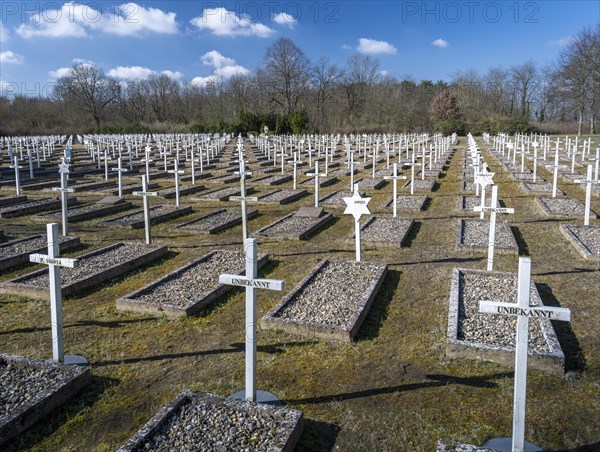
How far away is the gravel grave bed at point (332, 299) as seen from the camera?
532cm

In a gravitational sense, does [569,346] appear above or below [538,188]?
below

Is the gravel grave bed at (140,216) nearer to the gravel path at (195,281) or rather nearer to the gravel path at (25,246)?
the gravel path at (25,246)

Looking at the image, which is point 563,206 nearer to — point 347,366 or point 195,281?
point 195,281

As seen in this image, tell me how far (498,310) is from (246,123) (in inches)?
2156

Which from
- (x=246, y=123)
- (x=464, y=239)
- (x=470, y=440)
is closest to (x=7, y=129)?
(x=246, y=123)

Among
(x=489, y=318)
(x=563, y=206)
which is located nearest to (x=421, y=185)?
Answer: (x=563, y=206)

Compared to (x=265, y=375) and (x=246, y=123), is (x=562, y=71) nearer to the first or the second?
(x=246, y=123)

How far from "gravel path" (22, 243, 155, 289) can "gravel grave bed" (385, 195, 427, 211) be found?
6.77 m

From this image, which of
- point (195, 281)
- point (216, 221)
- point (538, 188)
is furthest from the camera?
point (538, 188)

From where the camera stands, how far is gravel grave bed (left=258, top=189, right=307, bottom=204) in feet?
46.3

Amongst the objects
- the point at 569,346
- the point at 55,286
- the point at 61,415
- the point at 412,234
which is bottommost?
Answer: the point at 61,415

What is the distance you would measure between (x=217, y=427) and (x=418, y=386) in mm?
1774

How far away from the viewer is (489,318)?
5516 millimetres

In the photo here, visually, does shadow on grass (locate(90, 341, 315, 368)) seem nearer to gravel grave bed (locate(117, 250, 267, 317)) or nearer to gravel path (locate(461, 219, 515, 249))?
gravel grave bed (locate(117, 250, 267, 317))
